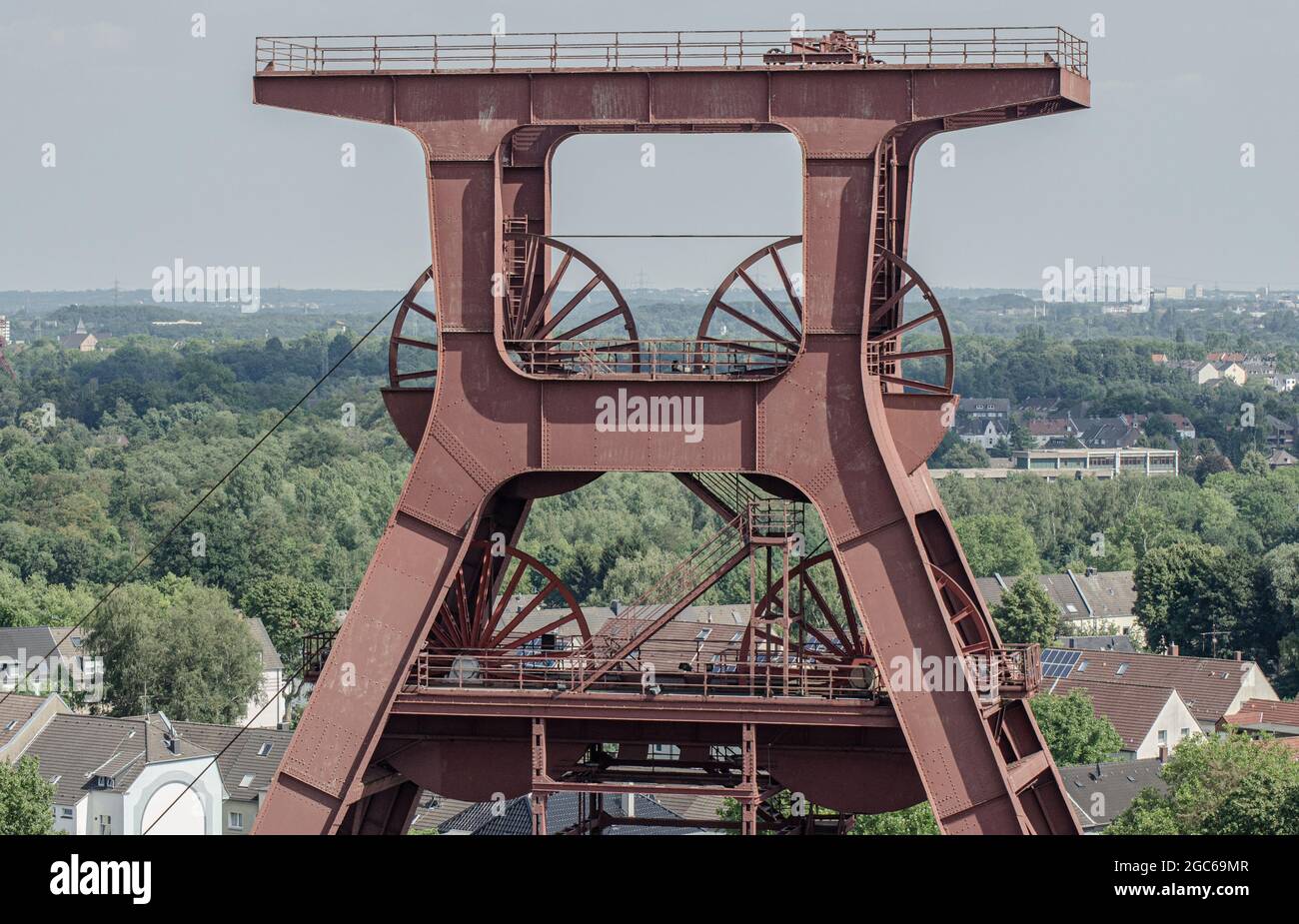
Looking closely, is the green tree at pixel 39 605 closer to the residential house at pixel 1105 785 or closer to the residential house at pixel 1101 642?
the residential house at pixel 1101 642

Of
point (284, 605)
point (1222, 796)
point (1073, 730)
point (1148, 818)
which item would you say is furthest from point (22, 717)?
point (1222, 796)

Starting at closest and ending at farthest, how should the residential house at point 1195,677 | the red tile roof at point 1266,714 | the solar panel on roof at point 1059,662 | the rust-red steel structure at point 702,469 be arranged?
the rust-red steel structure at point 702,469 < the red tile roof at point 1266,714 < the solar panel on roof at point 1059,662 < the residential house at point 1195,677

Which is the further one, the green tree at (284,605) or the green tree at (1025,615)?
the green tree at (284,605)

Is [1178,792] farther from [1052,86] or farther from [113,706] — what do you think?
[113,706]

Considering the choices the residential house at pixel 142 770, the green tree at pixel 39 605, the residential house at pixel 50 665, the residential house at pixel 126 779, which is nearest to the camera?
the residential house at pixel 126 779

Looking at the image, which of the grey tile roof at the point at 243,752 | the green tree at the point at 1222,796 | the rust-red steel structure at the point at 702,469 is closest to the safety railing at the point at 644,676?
the rust-red steel structure at the point at 702,469

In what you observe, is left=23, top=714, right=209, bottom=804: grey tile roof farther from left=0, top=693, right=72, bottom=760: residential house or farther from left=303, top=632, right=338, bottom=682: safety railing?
left=303, top=632, right=338, bottom=682: safety railing

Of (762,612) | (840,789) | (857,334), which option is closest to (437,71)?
(857,334)

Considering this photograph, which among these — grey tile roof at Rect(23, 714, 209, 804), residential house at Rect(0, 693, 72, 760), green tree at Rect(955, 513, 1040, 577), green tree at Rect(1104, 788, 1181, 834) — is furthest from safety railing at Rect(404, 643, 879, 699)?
green tree at Rect(955, 513, 1040, 577)
